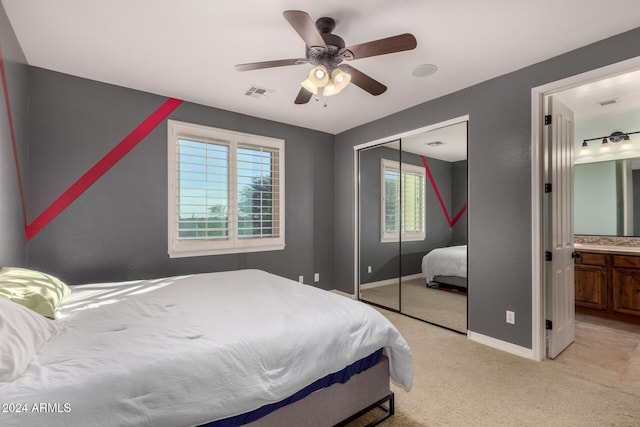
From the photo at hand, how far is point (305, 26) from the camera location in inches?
64.4

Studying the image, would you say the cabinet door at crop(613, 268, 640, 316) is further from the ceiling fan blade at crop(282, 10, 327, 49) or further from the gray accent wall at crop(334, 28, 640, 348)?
the ceiling fan blade at crop(282, 10, 327, 49)

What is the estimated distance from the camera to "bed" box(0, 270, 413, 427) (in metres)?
1.02

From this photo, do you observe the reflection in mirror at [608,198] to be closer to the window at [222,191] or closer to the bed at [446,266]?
the bed at [446,266]

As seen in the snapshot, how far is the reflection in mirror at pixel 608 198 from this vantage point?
3830 mm

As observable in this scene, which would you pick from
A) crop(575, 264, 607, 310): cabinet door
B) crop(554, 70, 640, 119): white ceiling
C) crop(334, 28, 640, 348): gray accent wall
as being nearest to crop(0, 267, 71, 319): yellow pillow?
crop(334, 28, 640, 348): gray accent wall

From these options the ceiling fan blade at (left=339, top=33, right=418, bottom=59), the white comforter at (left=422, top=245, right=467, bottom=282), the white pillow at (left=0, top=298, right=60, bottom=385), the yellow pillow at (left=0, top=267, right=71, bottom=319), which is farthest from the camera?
the white comforter at (left=422, top=245, right=467, bottom=282)

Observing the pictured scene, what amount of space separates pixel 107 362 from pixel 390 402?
5.26 ft

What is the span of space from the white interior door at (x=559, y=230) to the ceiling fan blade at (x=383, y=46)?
177cm

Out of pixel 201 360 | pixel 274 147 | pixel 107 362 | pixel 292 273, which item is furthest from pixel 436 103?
pixel 107 362

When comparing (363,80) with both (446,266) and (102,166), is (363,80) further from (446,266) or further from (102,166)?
(102,166)

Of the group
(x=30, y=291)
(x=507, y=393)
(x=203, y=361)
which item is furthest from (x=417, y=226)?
(x=30, y=291)

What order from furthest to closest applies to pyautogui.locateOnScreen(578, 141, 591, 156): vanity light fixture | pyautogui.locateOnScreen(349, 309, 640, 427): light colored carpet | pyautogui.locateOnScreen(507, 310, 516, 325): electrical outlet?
pyautogui.locateOnScreen(578, 141, 591, 156): vanity light fixture
pyautogui.locateOnScreen(507, 310, 516, 325): electrical outlet
pyautogui.locateOnScreen(349, 309, 640, 427): light colored carpet

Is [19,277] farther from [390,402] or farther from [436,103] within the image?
[436,103]

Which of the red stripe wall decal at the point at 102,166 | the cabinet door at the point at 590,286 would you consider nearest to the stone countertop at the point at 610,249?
the cabinet door at the point at 590,286
